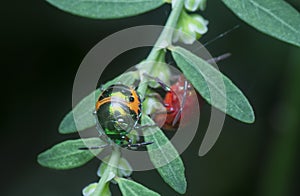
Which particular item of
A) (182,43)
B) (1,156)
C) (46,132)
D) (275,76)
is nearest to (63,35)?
(46,132)

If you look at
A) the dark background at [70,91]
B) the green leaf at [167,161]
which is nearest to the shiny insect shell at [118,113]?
the green leaf at [167,161]

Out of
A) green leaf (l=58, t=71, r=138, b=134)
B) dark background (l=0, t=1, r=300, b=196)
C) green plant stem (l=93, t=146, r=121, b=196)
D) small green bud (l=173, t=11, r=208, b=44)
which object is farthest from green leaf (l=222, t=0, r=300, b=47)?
dark background (l=0, t=1, r=300, b=196)

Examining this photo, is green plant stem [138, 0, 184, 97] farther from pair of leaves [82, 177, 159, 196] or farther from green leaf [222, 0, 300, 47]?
pair of leaves [82, 177, 159, 196]

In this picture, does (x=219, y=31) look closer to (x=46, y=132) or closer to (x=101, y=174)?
(x=46, y=132)

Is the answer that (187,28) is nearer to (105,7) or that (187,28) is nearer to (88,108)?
(105,7)

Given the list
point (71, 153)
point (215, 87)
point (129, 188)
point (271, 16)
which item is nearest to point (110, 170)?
point (129, 188)
